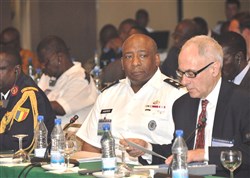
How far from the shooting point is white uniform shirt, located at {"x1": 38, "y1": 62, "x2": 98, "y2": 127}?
8781mm

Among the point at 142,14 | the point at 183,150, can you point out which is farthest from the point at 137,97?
the point at 142,14

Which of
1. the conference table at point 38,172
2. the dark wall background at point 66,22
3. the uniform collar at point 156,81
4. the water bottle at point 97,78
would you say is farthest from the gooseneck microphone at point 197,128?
the dark wall background at point 66,22

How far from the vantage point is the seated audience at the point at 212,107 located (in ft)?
16.7

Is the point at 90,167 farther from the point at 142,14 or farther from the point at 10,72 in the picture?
the point at 142,14

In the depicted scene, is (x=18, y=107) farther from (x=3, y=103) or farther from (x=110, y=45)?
(x=110, y=45)

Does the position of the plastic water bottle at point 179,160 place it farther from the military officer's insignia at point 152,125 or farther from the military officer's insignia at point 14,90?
the military officer's insignia at point 14,90

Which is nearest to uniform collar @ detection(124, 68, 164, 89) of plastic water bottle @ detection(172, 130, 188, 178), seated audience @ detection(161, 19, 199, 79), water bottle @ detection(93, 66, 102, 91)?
plastic water bottle @ detection(172, 130, 188, 178)

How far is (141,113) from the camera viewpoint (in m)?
6.43

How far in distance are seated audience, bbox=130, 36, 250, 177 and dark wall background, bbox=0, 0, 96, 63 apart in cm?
920

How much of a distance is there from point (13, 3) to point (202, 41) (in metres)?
9.78

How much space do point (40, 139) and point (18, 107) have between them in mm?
614

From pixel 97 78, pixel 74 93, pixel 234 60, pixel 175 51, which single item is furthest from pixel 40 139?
pixel 97 78

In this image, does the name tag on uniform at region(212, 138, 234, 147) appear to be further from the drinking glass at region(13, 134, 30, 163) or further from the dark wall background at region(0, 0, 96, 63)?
the dark wall background at region(0, 0, 96, 63)

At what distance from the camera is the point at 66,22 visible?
1455cm
